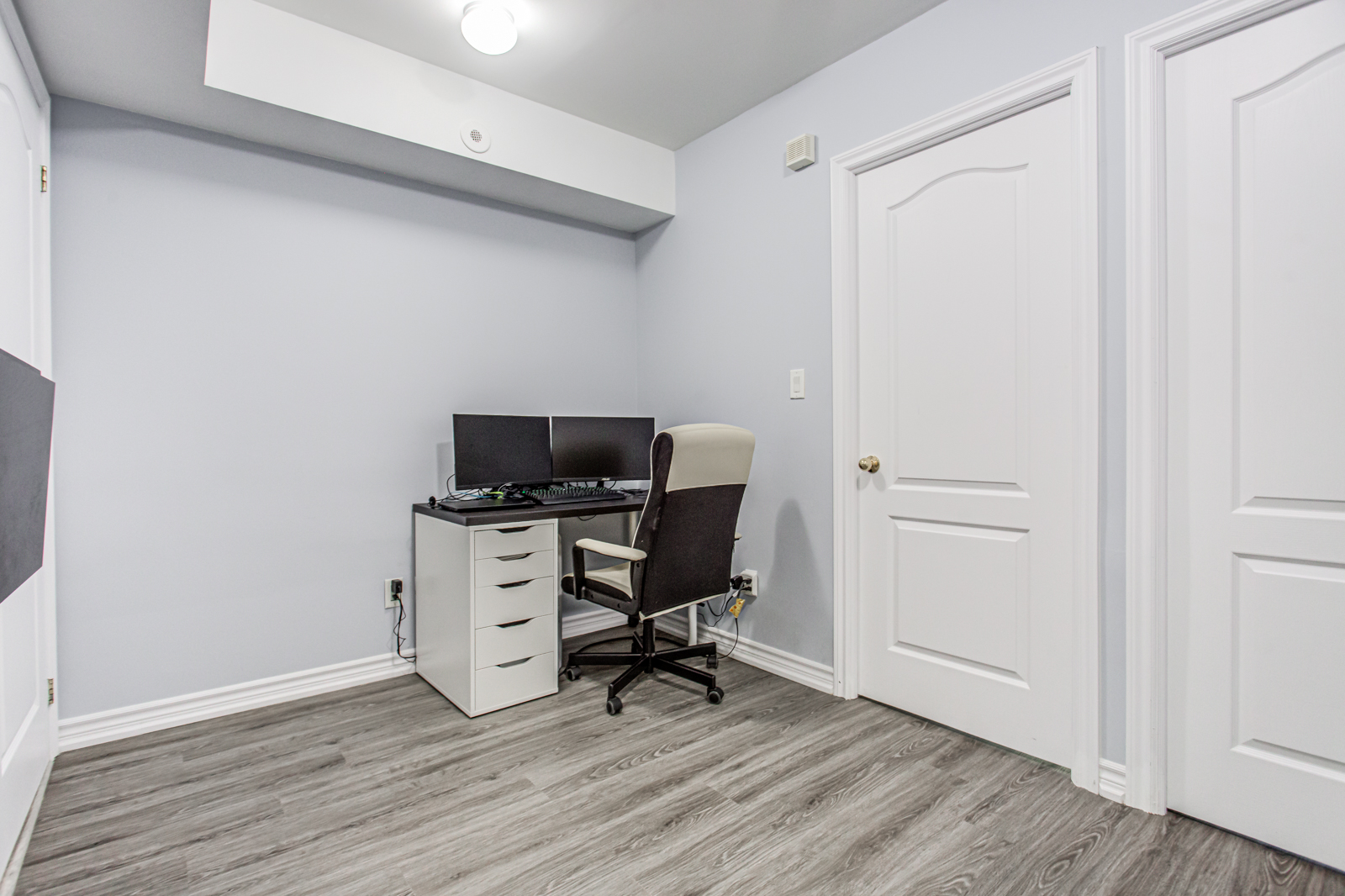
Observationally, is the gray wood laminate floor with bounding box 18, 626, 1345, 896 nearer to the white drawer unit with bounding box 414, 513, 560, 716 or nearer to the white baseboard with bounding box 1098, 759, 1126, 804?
the white baseboard with bounding box 1098, 759, 1126, 804

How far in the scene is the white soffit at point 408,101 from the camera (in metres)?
2.14

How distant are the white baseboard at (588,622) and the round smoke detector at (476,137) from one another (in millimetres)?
2212

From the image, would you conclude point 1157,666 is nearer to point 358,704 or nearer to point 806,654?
point 806,654

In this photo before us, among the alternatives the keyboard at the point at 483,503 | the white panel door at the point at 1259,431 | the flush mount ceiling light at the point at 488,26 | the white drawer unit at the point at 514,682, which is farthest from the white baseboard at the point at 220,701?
the white panel door at the point at 1259,431

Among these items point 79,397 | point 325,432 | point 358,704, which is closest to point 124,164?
point 79,397

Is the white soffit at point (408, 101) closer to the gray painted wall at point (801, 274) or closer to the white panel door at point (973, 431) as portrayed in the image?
the gray painted wall at point (801, 274)

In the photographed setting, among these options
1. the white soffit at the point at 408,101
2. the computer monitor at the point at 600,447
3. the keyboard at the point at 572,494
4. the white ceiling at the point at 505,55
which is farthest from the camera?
the computer monitor at the point at 600,447

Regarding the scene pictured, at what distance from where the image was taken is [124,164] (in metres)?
2.29

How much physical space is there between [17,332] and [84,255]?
0.63 m

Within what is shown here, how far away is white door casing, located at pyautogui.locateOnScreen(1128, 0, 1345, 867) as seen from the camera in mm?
1507

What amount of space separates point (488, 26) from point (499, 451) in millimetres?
1620

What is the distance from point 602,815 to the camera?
175 centimetres

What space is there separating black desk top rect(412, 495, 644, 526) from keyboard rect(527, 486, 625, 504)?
0.17 feet

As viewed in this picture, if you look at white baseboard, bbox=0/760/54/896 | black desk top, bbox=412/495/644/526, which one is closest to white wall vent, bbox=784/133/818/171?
black desk top, bbox=412/495/644/526
